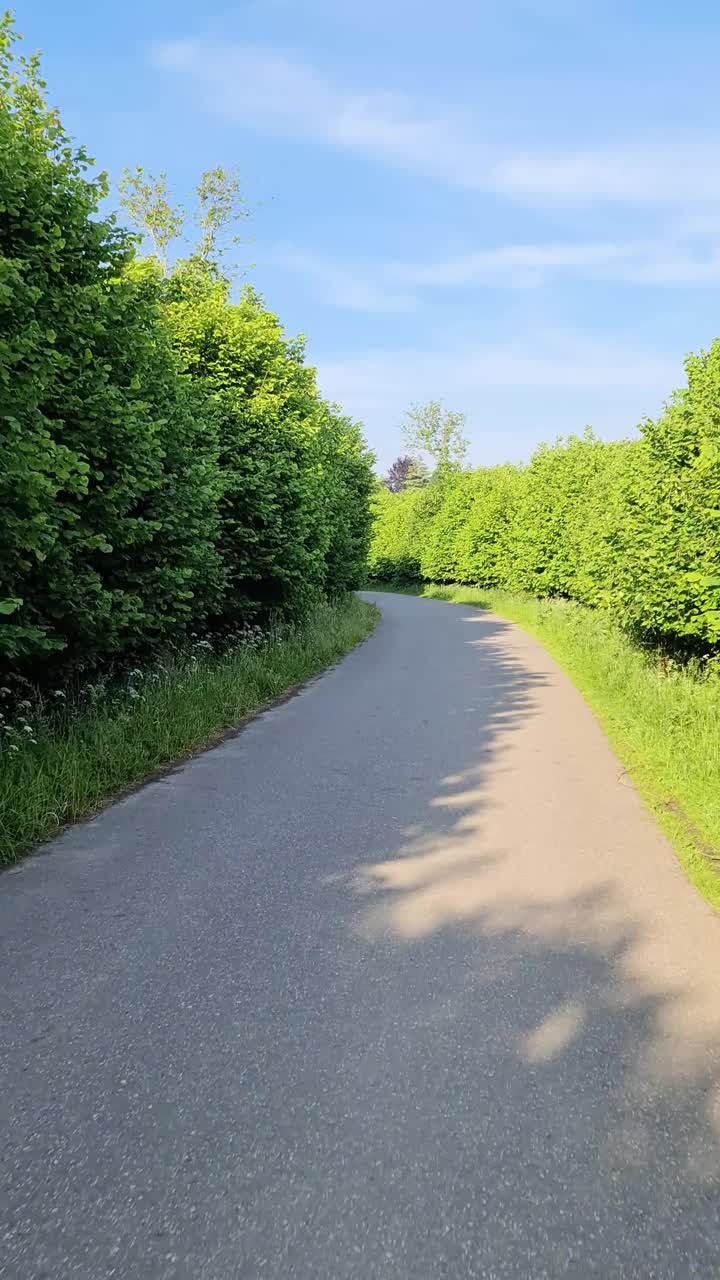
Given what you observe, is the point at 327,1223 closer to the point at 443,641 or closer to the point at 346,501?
the point at 443,641

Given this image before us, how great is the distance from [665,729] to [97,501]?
6147mm

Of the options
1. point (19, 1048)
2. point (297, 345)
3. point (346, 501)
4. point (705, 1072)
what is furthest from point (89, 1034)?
point (346, 501)

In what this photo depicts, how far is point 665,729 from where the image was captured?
26.1 feet

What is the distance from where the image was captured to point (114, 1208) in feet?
7.28

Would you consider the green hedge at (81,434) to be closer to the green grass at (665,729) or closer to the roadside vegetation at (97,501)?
the roadside vegetation at (97,501)

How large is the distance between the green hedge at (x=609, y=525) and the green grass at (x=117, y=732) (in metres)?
5.65

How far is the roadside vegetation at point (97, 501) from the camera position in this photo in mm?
5668

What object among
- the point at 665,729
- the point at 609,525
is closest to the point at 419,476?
the point at 609,525

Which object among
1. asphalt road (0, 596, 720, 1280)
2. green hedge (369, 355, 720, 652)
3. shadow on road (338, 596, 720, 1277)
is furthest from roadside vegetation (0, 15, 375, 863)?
green hedge (369, 355, 720, 652)

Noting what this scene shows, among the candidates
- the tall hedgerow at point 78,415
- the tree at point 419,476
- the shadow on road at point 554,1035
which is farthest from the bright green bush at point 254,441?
the tree at point 419,476

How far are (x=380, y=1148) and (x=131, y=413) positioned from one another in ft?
22.3

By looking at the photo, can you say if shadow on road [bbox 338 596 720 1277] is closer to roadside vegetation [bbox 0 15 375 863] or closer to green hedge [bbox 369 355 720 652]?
roadside vegetation [bbox 0 15 375 863]

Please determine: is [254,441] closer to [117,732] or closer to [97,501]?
[97,501]

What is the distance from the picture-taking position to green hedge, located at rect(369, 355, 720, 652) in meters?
10.4
